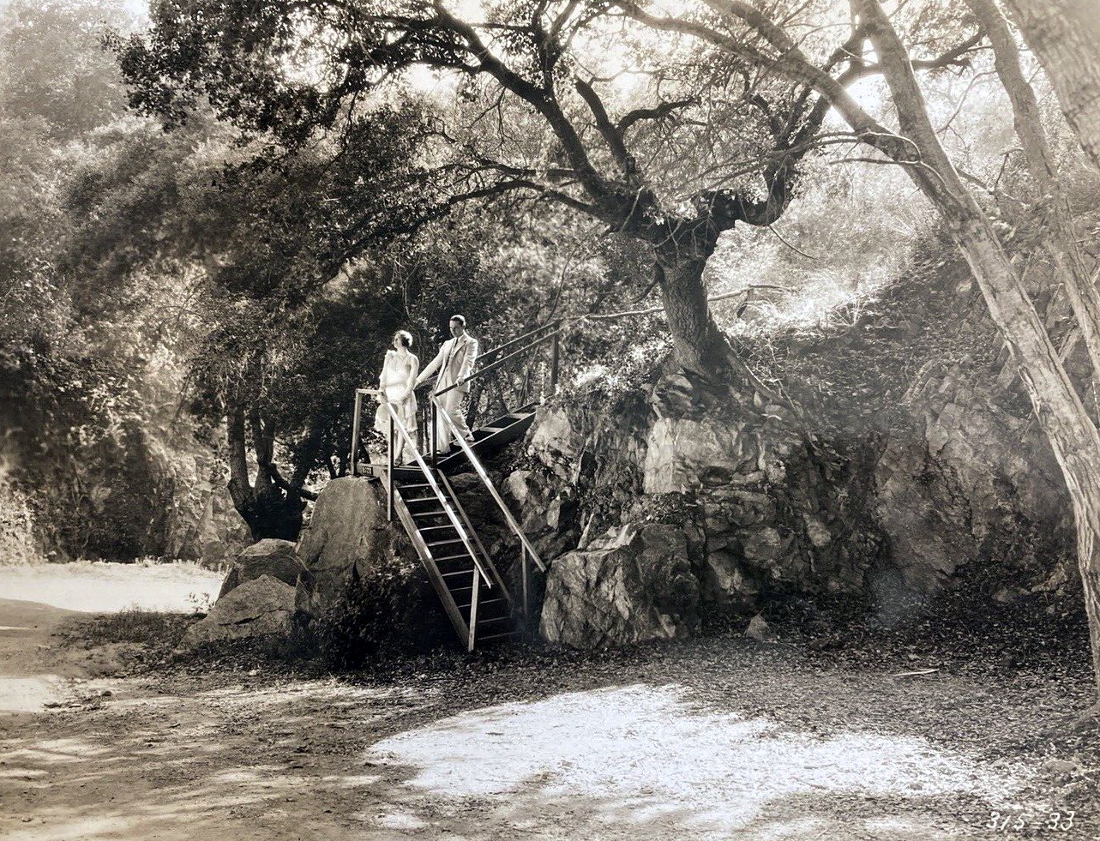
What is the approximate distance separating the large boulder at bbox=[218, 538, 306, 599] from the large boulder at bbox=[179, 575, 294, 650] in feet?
3.35

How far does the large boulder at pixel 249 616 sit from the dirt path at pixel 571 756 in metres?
1.66

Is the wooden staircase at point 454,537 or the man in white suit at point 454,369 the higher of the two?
the man in white suit at point 454,369

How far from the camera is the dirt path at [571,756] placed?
3.66 meters

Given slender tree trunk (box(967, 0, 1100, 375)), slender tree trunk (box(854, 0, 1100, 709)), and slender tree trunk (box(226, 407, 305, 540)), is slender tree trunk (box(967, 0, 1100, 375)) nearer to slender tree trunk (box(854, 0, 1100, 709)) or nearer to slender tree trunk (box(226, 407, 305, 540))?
slender tree trunk (box(854, 0, 1100, 709))

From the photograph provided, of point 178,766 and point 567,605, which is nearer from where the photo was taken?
point 178,766

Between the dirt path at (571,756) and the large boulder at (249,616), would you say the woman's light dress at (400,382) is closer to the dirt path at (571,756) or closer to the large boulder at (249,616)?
the large boulder at (249,616)

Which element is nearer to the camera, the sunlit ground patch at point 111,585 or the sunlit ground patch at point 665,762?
the sunlit ground patch at point 665,762

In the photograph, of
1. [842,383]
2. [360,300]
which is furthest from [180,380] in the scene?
[842,383]

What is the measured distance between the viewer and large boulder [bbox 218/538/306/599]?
9.91m

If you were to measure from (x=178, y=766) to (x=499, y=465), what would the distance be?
491cm

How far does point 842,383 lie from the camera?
8.28 m

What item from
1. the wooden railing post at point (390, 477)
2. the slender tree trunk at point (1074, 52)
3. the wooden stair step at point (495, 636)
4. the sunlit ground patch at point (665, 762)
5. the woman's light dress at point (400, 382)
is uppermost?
the slender tree trunk at point (1074, 52)

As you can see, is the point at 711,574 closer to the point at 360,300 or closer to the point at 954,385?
the point at 954,385

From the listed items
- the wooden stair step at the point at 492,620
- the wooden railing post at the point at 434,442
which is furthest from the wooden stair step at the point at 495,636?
the wooden railing post at the point at 434,442
